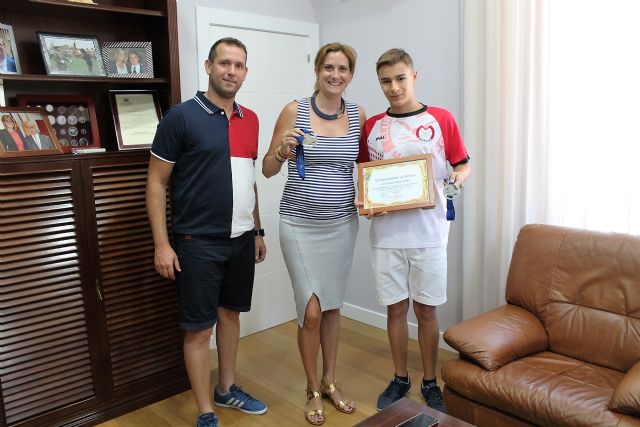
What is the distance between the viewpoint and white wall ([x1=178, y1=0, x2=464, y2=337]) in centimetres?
288

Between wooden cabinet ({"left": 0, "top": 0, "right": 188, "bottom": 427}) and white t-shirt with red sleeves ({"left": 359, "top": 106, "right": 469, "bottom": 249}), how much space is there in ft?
3.46

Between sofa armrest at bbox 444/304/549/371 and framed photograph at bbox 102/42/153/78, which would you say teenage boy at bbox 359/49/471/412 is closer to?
sofa armrest at bbox 444/304/549/371

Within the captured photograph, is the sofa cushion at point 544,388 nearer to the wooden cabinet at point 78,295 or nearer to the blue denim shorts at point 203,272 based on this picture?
the blue denim shorts at point 203,272

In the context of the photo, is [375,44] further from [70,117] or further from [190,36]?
[70,117]

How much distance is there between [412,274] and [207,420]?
1.12m

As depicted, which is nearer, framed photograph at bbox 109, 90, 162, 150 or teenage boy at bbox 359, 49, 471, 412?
teenage boy at bbox 359, 49, 471, 412

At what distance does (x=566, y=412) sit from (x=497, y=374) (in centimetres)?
29

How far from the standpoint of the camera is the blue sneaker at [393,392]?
2486 millimetres

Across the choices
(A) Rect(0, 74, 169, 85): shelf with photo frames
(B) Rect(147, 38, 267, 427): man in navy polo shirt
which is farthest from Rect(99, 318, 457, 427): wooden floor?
(A) Rect(0, 74, 169, 85): shelf with photo frames

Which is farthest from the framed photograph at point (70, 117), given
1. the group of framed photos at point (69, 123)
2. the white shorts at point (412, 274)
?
the white shorts at point (412, 274)

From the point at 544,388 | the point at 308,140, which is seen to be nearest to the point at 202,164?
the point at 308,140

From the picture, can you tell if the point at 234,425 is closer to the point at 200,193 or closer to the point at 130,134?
the point at 200,193

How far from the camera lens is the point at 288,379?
2.82 m

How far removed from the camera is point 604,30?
2227mm
